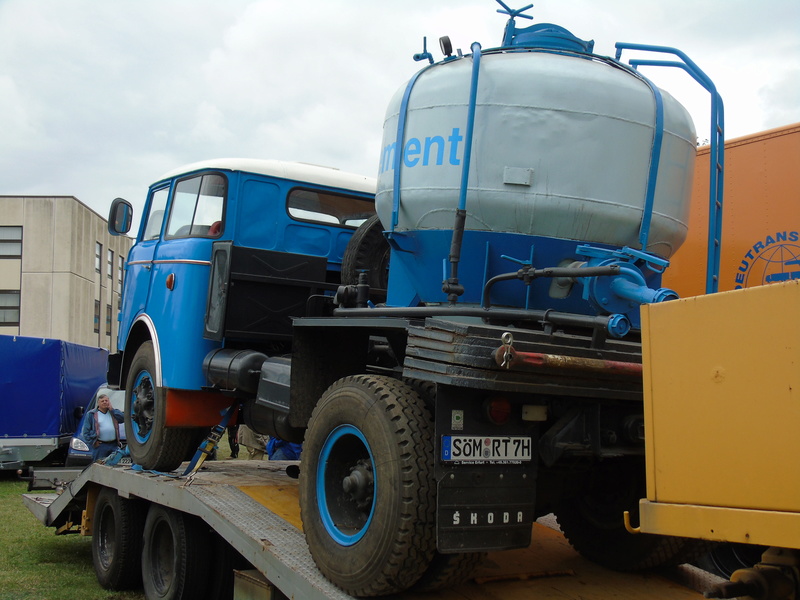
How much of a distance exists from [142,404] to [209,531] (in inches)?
58.4

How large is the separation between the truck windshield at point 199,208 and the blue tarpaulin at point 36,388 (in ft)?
30.2

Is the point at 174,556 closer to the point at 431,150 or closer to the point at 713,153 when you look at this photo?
the point at 431,150

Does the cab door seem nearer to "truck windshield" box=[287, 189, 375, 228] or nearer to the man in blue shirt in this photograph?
"truck windshield" box=[287, 189, 375, 228]

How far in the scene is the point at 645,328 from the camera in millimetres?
2803

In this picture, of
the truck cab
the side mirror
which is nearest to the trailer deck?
the truck cab

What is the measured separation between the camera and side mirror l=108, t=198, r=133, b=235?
7664 millimetres

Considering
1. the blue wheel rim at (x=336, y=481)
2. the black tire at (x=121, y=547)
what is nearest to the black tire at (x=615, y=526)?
the blue wheel rim at (x=336, y=481)

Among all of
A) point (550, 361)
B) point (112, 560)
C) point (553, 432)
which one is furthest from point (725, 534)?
point (112, 560)

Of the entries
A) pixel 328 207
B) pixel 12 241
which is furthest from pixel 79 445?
pixel 12 241

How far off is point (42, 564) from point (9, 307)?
31642 millimetres

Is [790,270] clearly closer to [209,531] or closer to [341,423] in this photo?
[341,423]

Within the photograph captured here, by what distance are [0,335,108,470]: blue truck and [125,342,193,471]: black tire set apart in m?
8.53

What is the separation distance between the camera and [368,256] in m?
6.10

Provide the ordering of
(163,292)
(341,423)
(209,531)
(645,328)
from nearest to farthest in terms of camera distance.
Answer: (645,328), (341,423), (209,531), (163,292)
